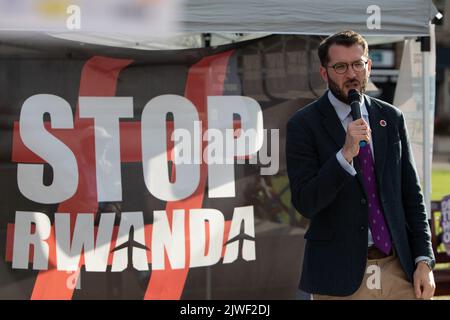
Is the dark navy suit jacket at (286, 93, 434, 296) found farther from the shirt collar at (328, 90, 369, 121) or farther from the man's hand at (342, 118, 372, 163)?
the man's hand at (342, 118, 372, 163)

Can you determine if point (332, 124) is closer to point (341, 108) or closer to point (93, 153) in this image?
point (341, 108)

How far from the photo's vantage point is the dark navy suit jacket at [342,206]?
8.89 ft

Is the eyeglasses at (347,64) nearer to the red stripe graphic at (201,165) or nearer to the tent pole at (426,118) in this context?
the red stripe graphic at (201,165)

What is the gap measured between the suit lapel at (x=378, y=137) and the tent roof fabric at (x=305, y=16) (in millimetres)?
1997

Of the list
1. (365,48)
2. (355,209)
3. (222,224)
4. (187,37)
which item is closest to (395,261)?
(355,209)

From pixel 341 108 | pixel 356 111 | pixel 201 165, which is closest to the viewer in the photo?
pixel 356 111

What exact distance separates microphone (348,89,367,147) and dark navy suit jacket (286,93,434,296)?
15 cm

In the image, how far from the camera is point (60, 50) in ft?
16.4

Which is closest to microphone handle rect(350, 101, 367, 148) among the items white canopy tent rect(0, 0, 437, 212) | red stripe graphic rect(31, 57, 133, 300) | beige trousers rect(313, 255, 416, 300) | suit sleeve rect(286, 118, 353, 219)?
suit sleeve rect(286, 118, 353, 219)

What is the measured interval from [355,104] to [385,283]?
28.7 inches

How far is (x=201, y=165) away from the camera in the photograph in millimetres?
5078

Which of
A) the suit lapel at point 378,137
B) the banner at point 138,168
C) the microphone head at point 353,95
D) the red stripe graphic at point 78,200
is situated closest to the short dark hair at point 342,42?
the microphone head at point 353,95

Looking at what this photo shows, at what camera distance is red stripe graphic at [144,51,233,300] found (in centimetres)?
507

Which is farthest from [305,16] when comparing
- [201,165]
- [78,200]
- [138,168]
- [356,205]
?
[356,205]
